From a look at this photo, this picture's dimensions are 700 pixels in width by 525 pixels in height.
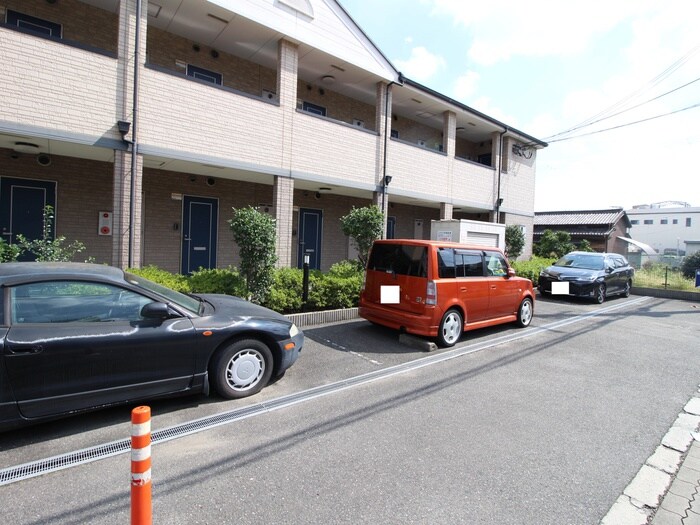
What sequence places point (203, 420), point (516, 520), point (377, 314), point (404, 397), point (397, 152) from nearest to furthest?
point (516, 520), point (203, 420), point (404, 397), point (377, 314), point (397, 152)

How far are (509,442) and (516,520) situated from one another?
104 cm

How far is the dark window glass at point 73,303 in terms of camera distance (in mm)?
3236

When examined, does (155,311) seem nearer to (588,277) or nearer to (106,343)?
(106,343)

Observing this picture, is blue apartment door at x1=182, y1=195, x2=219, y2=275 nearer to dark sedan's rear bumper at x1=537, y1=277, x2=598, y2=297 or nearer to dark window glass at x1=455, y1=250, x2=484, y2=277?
dark window glass at x1=455, y1=250, x2=484, y2=277

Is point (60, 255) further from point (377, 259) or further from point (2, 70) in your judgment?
point (377, 259)

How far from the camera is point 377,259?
688 centimetres

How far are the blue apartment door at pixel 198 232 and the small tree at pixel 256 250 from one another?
13.1 ft

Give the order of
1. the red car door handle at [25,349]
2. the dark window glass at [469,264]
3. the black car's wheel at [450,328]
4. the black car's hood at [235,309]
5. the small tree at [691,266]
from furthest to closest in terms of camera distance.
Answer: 1. the small tree at [691,266]
2. the dark window glass at [469,264]
3. the black car's wheel at [450,328]
4. the black car's hood at [235,309]
5. the red car door handle at [25,349]

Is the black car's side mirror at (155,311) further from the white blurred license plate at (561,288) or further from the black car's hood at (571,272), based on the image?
the black car's hood at (571,272)

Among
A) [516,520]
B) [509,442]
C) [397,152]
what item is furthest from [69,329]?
[397,152]

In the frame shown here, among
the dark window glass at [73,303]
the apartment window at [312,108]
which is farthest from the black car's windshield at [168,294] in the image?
the apartment window at [312,108]

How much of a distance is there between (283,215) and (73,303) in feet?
20.4

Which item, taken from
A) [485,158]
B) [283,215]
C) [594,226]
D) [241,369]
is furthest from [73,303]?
[594,226]

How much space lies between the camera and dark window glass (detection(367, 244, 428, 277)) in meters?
6.21
